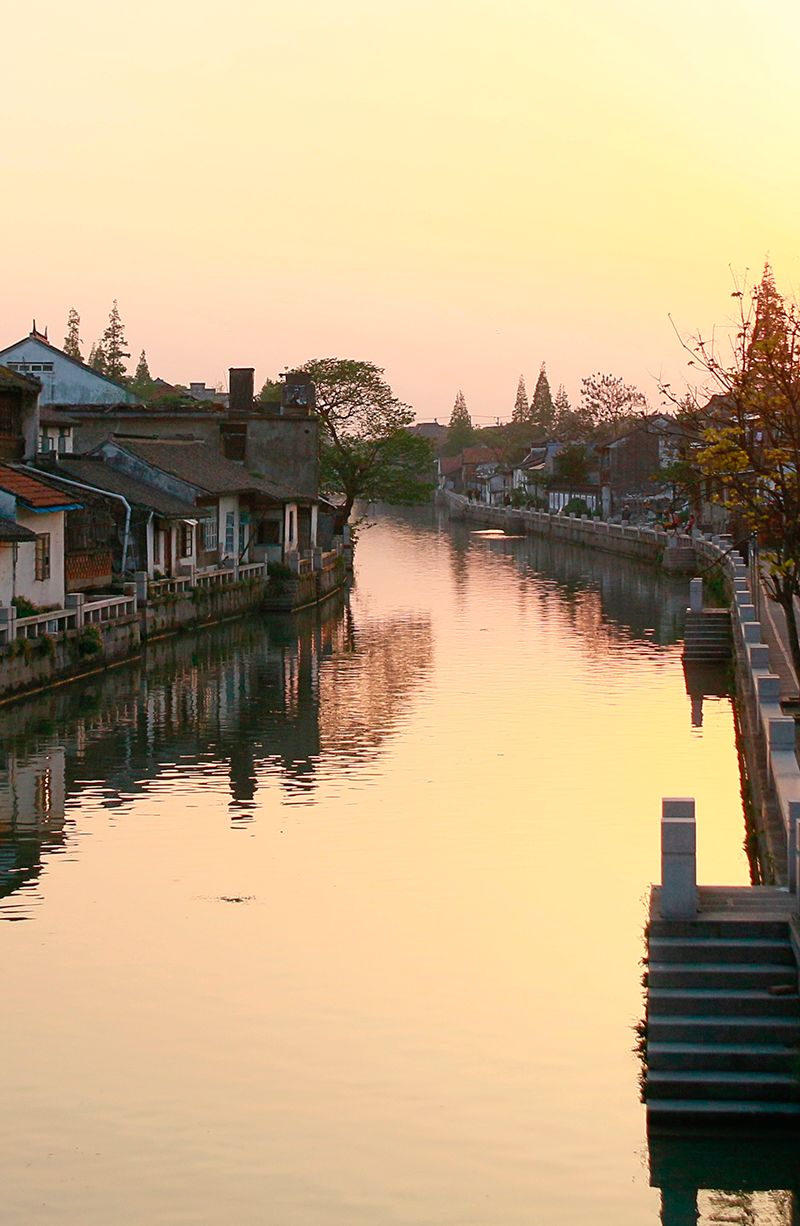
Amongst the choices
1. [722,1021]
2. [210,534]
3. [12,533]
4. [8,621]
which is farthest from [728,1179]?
[210,534]

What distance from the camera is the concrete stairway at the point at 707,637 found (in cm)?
5291

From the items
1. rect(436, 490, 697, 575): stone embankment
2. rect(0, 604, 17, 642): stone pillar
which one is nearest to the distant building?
rect(436, 490, 697, 575): stone embankment

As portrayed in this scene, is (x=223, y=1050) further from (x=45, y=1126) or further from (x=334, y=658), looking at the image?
(x=334, y=658)

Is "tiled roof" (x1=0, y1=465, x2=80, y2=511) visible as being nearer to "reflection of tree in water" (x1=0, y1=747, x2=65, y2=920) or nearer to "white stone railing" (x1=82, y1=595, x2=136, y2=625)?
"white stone railing" (x1=82, y1=595, x2=136, y2=625)

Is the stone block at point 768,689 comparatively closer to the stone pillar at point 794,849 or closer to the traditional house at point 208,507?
the stone pillar at point 794,849

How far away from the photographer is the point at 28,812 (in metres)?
31.4

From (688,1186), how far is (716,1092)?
3.45ft

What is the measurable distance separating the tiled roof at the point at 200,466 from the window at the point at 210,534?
133cm

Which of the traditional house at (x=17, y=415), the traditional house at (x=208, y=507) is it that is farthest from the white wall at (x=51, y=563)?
the traditional house at (x=208, y=507)

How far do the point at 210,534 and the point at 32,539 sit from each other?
23.8 metres

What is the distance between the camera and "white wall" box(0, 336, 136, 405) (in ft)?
284

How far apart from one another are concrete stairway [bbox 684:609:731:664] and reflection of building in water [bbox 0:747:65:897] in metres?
21.9

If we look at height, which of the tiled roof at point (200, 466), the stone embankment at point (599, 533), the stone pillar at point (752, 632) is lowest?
the stone pillar at point (752, 632)

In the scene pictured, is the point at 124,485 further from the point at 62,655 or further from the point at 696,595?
the point at 696,595
